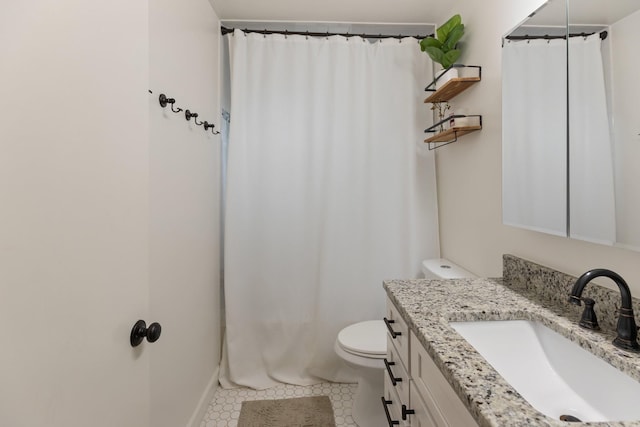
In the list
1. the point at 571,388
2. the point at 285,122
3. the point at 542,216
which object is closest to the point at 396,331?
the point at 571,388

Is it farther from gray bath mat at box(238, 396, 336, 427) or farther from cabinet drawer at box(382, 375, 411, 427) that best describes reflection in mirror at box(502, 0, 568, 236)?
gray bath mat at box(238, 396, 336, 427)

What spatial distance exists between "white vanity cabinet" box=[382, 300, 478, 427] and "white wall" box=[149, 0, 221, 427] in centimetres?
94

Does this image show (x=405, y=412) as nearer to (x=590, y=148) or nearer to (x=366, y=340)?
(x=366, y=340)

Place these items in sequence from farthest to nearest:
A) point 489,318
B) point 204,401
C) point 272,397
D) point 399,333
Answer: point 272,397, point 204,401, point 399,333, point 489,318

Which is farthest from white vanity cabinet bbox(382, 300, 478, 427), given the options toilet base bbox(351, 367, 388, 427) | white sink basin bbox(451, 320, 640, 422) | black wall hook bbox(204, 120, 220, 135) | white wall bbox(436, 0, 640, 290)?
Result: black wall hook bbox(204, 120, 220, 135)

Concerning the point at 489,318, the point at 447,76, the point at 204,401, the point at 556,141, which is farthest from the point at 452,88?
the point at 204,401

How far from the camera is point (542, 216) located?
1.10 m

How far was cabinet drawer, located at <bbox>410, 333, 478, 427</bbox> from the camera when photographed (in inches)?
24.5

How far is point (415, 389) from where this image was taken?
91 centimetres

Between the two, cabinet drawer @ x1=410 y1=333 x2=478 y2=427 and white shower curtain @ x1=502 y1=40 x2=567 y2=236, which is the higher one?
white shower curtain @ x1=502 y1=40 x2=567 y2=236

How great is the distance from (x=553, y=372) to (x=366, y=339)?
93 centimetres

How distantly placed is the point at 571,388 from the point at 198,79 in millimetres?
1992

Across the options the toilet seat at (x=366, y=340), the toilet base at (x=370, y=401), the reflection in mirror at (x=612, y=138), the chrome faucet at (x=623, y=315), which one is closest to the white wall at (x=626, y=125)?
the reflection in mirror at (x=612, y=138)

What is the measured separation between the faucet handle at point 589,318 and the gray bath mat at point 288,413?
1.39 metres
